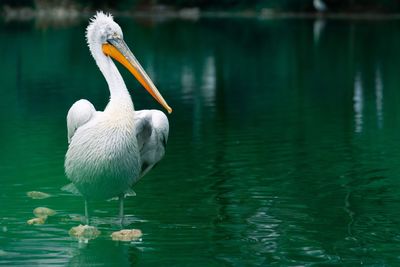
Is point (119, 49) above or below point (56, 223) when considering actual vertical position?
above

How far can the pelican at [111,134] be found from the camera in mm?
8047

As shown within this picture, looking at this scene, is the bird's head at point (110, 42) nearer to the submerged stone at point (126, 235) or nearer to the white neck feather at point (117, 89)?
the white neck feather at point (117, 89)

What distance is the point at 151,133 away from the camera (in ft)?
27.7

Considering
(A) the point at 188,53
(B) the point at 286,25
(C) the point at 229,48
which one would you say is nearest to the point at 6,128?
(A) the point at 188,53

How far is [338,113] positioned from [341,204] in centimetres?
666

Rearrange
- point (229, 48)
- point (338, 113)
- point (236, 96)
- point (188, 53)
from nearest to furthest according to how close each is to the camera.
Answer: point (338, 113), point (236, 96), point (188, 53), point (229, 48)

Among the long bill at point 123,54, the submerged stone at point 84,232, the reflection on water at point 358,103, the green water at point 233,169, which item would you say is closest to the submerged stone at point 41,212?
the green water at point 233,169

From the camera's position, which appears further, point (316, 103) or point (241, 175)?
point (316, 103)

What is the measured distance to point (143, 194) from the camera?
9758 millimetres

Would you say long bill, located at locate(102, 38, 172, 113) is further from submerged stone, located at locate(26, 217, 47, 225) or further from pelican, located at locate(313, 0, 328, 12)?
pelican, located at locate(313, 0, 328, 12)

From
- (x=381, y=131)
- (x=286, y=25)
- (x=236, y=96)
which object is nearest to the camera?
(x=381, y=131)

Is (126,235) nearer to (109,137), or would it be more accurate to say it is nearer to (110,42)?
(109,137)

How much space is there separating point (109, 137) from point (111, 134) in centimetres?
3

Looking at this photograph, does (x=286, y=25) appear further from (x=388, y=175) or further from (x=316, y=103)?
(x=388, y=175)
